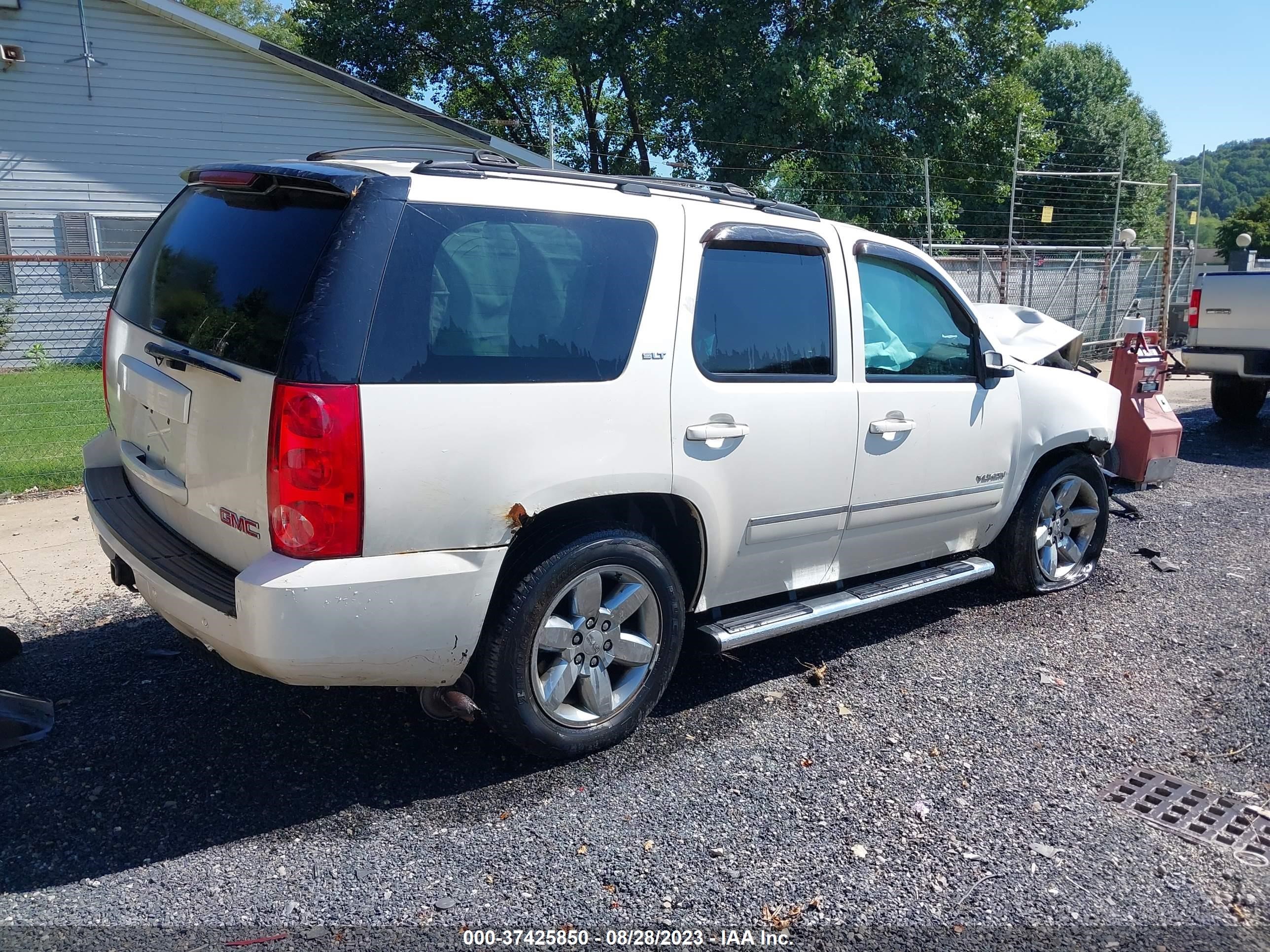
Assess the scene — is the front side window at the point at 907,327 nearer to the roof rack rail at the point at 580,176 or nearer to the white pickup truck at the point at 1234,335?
the roof rack rail at the point at 580,176

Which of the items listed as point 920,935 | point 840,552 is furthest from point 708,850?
point 840,552

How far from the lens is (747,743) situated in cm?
392

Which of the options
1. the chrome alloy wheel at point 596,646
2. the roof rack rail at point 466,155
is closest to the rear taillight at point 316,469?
the chrome alloy wheel at point 596,646

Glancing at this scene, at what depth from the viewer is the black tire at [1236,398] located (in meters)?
11.3

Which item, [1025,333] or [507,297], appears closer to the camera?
[507,297]

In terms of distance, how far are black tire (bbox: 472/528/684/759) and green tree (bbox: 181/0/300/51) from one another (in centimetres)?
3437

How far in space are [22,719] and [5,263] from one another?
11.8 m

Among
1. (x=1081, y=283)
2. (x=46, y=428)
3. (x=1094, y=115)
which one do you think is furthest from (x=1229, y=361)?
(x=1094, y=115)

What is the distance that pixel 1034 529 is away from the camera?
543 cm

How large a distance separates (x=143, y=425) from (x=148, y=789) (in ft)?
4.15

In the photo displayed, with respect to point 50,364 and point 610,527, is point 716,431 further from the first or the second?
point 50,364

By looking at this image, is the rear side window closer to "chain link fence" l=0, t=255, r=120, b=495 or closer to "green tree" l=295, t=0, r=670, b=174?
"chain link fence" l=0, t=255, r=120, b=495

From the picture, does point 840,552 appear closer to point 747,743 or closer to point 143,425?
point 747,743

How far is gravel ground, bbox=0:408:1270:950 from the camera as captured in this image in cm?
291
